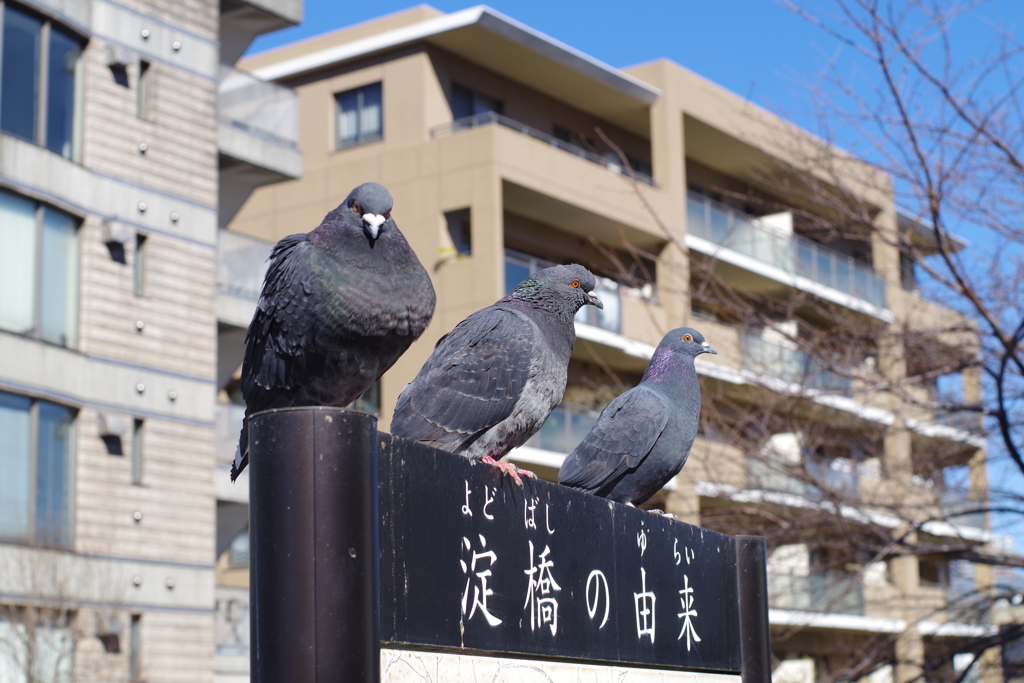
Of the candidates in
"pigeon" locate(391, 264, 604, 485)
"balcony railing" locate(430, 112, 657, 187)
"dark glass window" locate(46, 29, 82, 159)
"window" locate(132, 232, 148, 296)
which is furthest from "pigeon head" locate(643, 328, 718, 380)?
"balcony railing" locate(430, 112, 657, 187)

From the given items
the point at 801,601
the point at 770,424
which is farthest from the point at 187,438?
the point at 801,601

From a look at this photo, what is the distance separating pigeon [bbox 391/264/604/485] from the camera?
3971 mm

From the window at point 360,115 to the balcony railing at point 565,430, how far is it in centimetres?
604

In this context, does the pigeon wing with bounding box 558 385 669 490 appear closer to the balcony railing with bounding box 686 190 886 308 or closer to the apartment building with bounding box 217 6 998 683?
the apartment building with bounding box 217 6 998 683

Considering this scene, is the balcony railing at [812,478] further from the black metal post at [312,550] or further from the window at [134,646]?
the black metal post at [312,550]

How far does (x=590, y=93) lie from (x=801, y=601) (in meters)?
10.1

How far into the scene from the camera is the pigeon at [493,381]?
397cm

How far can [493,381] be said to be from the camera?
4.03 metres

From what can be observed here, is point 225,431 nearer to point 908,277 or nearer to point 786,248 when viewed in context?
point 908,277

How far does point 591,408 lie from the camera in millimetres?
21094

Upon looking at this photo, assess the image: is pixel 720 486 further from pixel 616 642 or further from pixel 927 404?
pixel 616 642

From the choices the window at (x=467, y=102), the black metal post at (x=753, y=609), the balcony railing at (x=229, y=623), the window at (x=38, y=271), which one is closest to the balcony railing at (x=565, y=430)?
the balcony railing at (x=229, y=623)

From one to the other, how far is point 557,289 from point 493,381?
0.60 meters

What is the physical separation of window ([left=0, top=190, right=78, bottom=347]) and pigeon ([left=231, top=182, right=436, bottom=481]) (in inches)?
457
